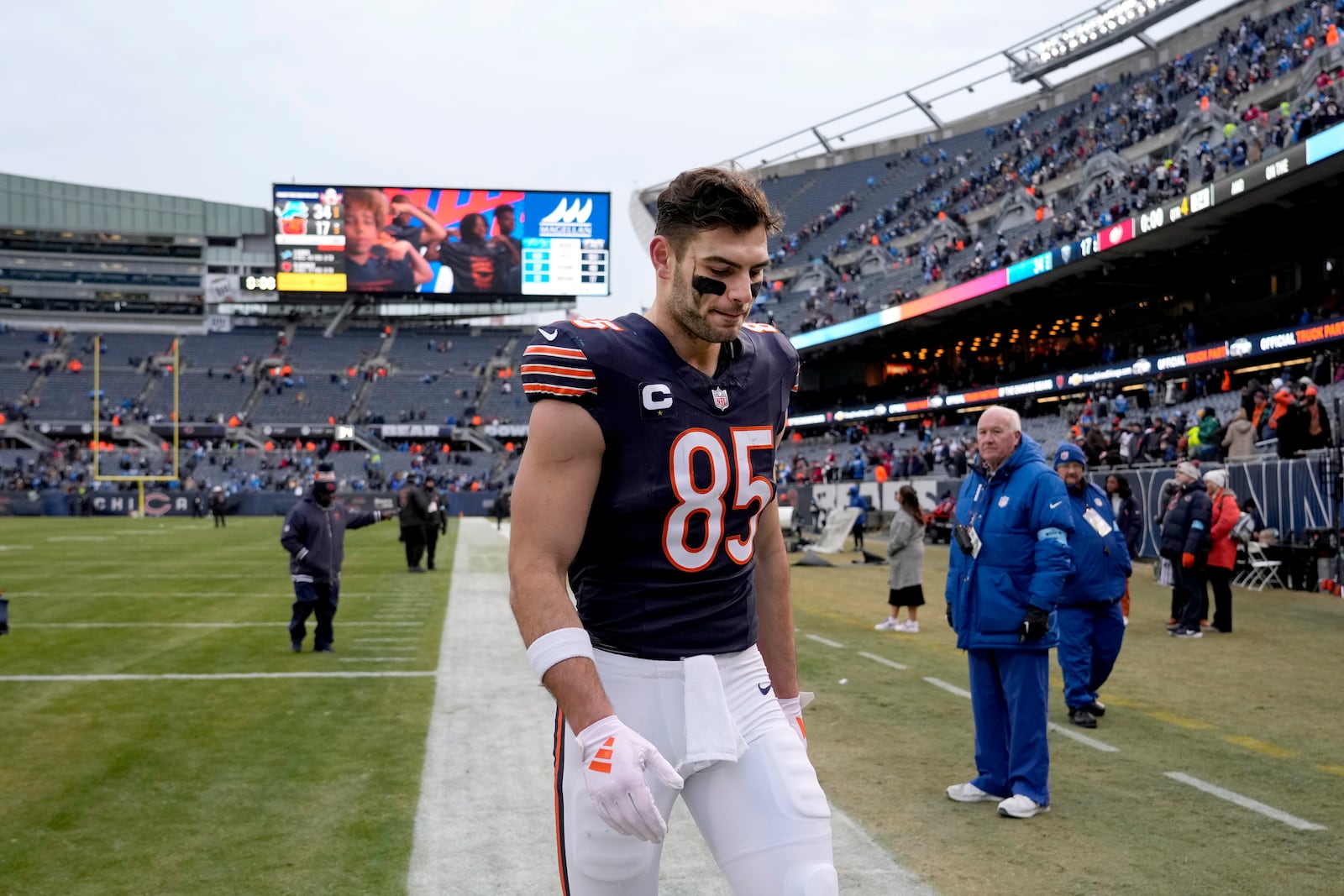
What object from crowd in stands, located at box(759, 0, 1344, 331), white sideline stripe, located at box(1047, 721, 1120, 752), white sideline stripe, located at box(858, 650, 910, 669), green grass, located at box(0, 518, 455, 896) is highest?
crowd in stands, located at box(759, 0, 1344, 331)

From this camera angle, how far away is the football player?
244cm

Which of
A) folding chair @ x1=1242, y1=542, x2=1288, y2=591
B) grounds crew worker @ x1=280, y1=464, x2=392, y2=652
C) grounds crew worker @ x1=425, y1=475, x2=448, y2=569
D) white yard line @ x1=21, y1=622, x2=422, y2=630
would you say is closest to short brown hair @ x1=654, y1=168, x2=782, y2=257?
grounds crew worker @ x1=280, y1=464, x2=392, y2=652

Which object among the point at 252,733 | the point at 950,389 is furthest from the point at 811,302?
the point at 252,733

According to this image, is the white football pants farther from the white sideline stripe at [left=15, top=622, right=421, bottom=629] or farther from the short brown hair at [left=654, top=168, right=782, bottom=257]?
the white sideline stripe at [left=15, top=622, right=421, bottom=629]

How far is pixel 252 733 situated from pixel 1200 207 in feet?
82.1

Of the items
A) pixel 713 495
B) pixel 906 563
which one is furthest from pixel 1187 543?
pixel 713 495

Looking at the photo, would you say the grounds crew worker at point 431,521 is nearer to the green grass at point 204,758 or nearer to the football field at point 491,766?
the green grass at point 204,758

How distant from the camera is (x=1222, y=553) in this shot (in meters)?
12.5

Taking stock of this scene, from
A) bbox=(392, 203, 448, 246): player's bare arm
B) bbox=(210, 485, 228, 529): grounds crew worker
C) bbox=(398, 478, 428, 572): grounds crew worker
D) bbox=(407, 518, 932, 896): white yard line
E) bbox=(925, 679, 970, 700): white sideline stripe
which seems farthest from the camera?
bbox=(392, 203, 448, 246): player's bare arm

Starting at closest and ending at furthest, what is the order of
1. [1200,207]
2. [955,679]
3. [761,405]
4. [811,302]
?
[761,405], [955,679], [1200,207], [811,302]

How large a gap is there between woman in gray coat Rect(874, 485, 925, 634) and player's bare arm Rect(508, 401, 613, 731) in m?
11.1

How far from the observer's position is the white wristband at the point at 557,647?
2.36 metres

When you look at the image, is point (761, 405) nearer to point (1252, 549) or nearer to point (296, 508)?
point (296, 508)

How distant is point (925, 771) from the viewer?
21.9 ft
